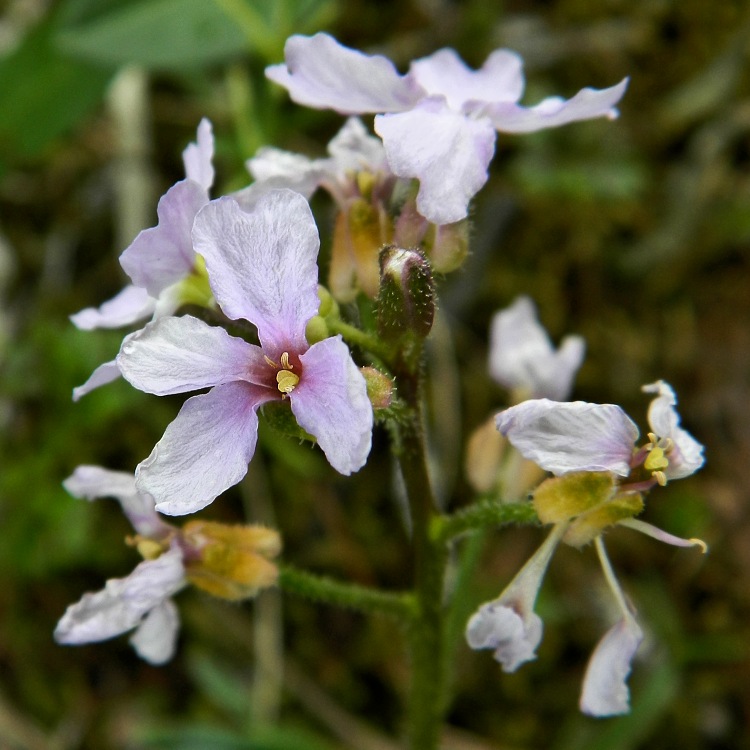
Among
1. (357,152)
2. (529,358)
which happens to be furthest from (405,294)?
(529,358)

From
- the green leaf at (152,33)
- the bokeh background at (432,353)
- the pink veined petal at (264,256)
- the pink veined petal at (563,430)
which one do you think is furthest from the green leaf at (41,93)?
the pink veined petal at (563,430)

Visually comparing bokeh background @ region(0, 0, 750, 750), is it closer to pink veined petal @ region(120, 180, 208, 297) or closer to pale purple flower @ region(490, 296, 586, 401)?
pale purple flower @ region(490, 296, 586, 401)

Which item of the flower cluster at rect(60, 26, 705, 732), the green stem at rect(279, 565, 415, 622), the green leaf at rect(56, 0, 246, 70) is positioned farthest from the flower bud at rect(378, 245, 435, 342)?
the green leaf at rect(56, 0, 246, 70)

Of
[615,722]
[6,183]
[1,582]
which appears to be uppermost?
[6,183]

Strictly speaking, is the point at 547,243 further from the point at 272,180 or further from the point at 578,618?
the point at 272,180

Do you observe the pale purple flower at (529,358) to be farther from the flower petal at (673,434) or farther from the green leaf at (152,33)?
the green leaf at (152,33)

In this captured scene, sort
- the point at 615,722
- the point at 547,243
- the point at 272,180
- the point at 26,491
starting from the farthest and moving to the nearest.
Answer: the point at 547,243
the point at 26,491
the point at 615,722
the point at 272,180

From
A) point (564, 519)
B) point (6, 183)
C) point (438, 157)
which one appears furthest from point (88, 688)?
point (438, 157)

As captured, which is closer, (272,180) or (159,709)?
(272,180)
